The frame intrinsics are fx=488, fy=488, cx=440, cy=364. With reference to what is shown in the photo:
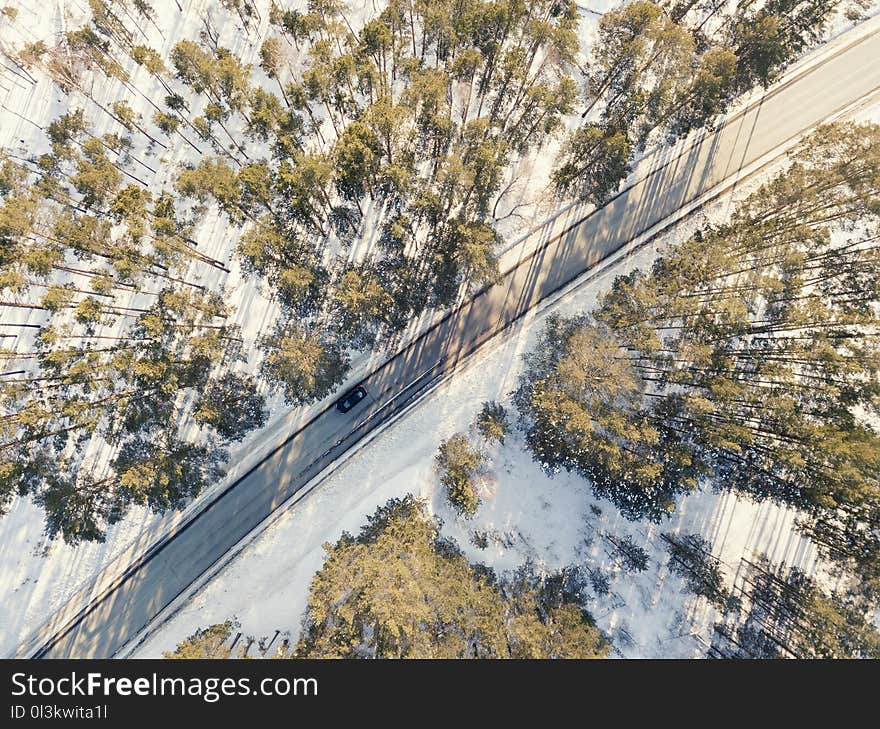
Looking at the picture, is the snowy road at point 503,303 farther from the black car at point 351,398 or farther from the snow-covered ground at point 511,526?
the snow-covered ground at point 511,526

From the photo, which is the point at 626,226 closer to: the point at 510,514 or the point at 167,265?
the point at 510,514

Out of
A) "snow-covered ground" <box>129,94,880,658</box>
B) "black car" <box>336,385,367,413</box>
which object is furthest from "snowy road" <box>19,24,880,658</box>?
"snow-covered ground" <box>129,94,880,658</box>

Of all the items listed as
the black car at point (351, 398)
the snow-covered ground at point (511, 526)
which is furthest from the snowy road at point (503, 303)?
the snow-covered ground at point (511, 526)

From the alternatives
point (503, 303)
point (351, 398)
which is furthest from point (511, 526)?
point (503, 303)

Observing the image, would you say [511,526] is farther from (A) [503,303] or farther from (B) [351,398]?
(A) [503,303]

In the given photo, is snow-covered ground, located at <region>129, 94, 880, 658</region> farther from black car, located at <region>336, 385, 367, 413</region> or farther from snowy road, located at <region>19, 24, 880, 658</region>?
black car, located at <region>336, 385, 367, 413</region>

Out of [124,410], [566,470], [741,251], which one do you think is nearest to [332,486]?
[124,410]
